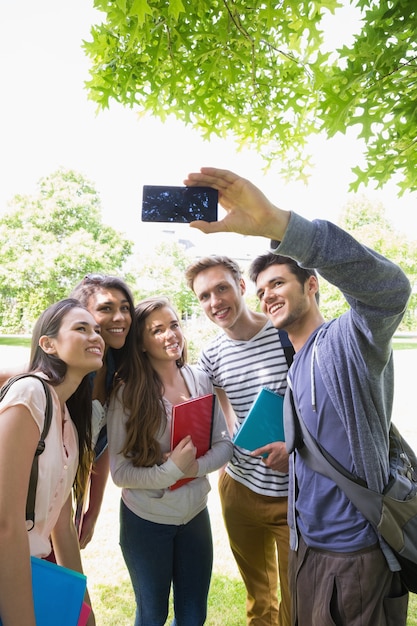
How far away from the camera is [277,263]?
2004 millimetres

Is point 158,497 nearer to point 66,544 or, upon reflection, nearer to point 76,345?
point 66,544

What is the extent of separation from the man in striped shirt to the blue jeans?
12.5 inches

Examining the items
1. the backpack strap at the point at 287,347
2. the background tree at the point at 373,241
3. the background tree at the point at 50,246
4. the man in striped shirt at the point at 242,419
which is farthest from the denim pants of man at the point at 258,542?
the background tree at the point at 50,246

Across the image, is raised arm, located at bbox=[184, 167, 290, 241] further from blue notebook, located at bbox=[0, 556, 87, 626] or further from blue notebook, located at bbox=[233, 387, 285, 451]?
blue notebook, located at bbox=[0, 556, 87, 626]

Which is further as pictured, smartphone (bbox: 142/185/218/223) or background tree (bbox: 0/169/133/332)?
background tree (bbox: 0/169/133/332)

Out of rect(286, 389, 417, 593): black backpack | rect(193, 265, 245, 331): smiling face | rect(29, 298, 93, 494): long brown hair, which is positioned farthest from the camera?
rect(193, 265, 245, 331): smiling face

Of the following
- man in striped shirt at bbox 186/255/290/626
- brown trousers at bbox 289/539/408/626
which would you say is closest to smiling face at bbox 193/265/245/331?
man in striped shirt at bbox 186/255/290/626

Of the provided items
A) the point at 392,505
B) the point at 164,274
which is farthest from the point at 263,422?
the point at 164,274

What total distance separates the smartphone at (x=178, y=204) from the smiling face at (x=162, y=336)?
3.11ft

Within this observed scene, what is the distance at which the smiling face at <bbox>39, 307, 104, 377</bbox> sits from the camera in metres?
1.65

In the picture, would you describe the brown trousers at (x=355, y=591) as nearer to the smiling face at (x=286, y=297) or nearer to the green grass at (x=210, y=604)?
the smiling face at (x=286, y=297)

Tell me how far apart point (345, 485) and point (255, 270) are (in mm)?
1099

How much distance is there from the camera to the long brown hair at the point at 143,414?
196cm

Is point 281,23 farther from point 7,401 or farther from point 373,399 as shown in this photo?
point 7,401
